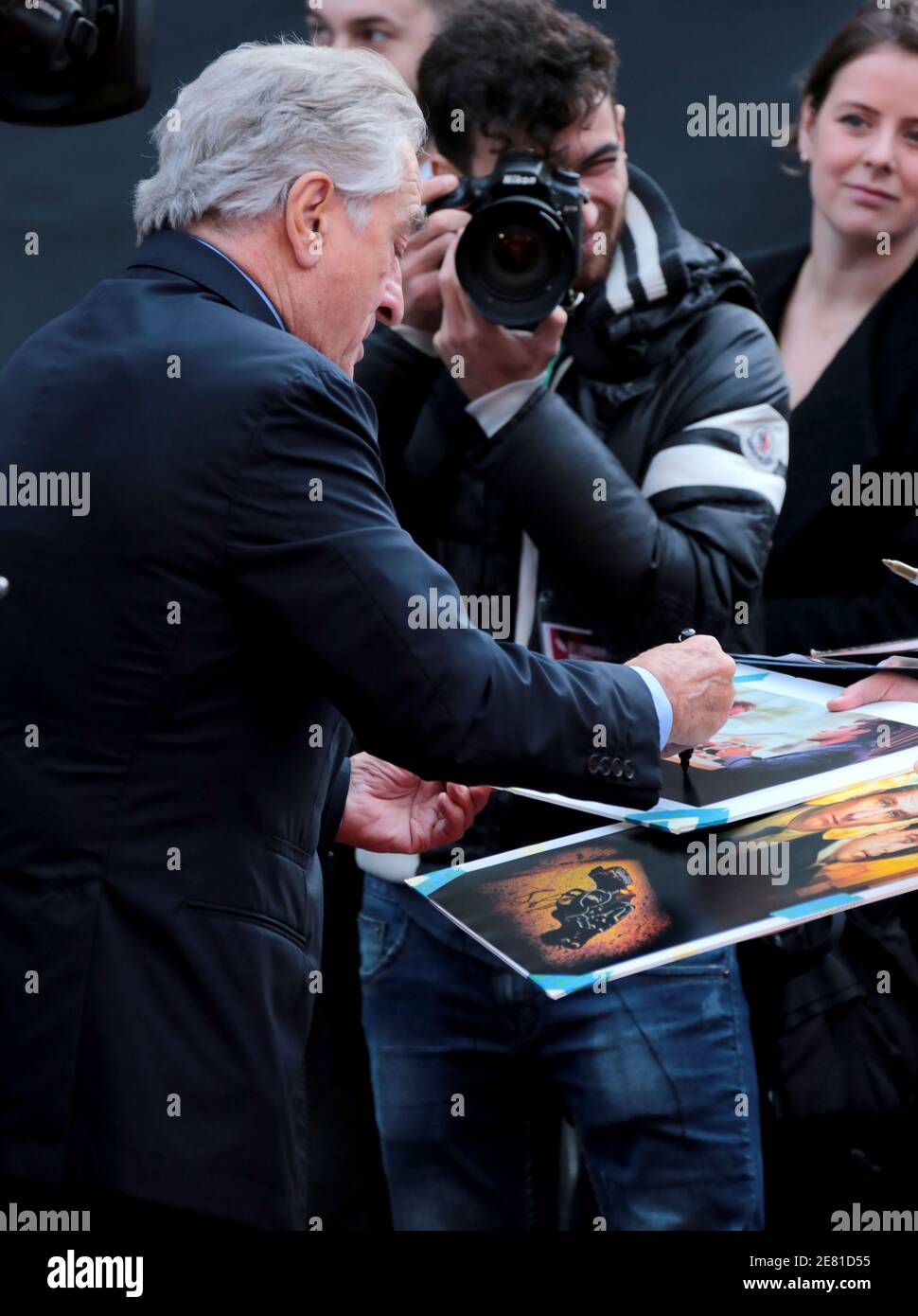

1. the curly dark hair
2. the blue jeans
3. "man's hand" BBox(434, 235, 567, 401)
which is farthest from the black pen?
the curly dark hair

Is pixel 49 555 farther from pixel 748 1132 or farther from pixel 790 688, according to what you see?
pixel 748 1132

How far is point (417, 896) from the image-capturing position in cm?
160

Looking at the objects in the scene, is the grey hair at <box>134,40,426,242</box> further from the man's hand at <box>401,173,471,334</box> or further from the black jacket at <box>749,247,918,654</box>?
the black jacket at <box>749,247,918,654</box>

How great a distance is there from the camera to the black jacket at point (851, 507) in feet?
6.32

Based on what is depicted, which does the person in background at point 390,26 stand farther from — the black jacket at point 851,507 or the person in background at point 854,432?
the black jacket at point 851,507

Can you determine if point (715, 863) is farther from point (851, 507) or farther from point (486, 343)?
point (851, 507)

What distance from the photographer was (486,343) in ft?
5.06

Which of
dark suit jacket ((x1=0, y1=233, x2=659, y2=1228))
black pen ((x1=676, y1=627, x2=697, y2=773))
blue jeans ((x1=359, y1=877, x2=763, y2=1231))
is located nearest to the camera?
dark suit jacket ((x1=0, y1=233, x2=659, y2=1228))

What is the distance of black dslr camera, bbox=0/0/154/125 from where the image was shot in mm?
1224

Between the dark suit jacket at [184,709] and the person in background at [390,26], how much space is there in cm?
100

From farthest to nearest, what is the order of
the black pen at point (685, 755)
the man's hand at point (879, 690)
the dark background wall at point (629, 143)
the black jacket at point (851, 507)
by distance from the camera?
1. the dark background wall at point (629, 143)
2. the black jacket at point (851, 507)
3. the man's hand at point (879, 690)
4. the black pen at point (685, 755)

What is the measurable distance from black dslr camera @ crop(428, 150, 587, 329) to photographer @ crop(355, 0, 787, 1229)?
2 centimetres

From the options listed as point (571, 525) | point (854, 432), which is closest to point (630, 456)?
point (571, 525)

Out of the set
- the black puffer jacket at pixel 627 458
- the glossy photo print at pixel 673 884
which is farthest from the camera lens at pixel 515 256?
the glossy photo print at pixel 673 884
